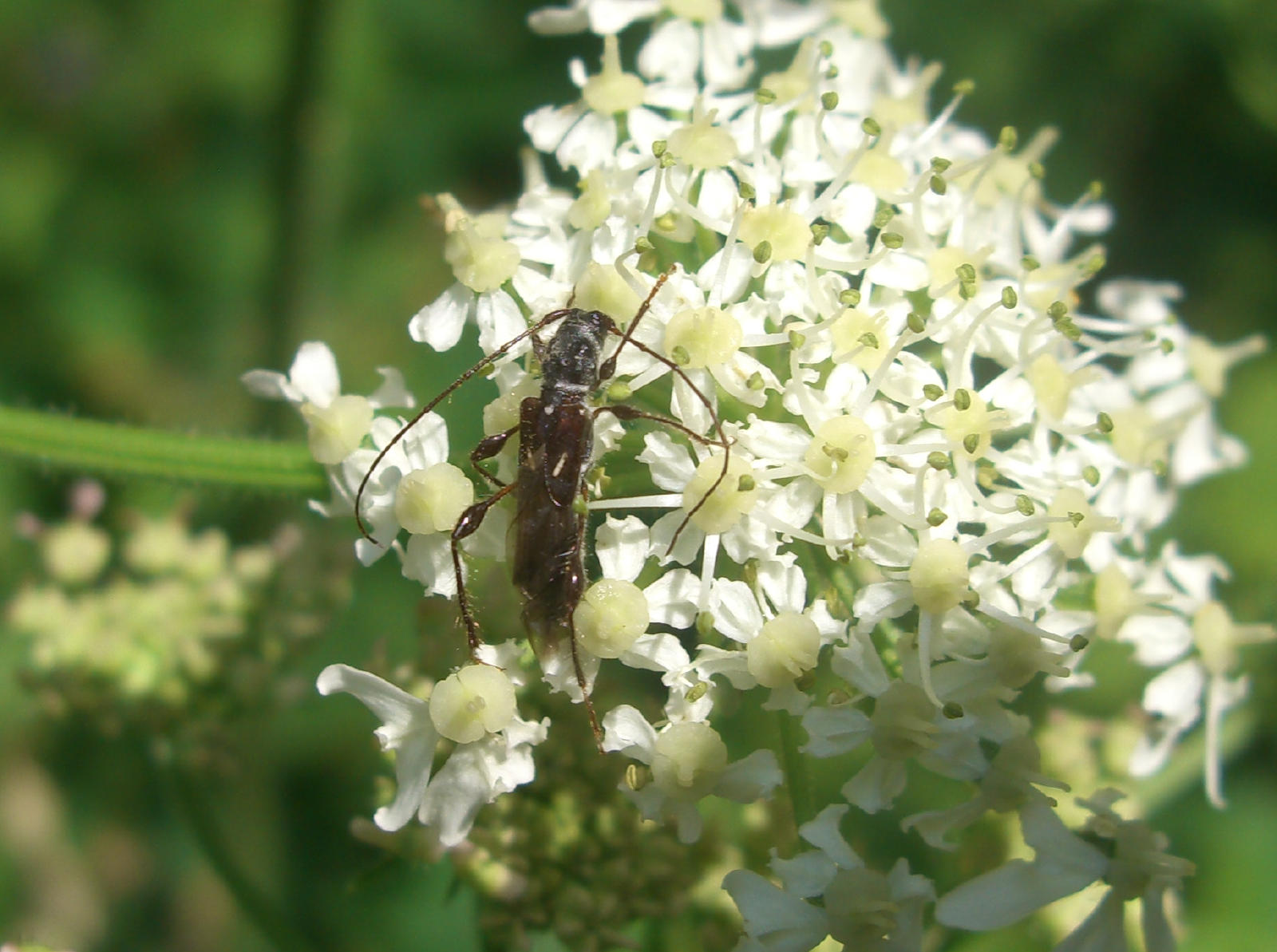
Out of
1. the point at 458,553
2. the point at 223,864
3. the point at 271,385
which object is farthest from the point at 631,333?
the point at 223,864

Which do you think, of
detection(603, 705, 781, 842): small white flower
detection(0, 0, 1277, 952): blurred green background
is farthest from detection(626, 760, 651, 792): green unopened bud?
detection(0, 0, 1277, 952): blurred green background

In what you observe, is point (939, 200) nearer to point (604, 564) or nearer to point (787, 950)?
point (604, 564)

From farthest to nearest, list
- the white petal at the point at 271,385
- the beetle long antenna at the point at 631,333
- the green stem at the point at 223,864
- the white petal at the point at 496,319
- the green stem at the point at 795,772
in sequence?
the green stem at the point at 223,864
the white petal at the point at 271,385
the white petal at the point at 496,319
the beetle long antenna at the point at 631,333
the green stem at the point at 795,772

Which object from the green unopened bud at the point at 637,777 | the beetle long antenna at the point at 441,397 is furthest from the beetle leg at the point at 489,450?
the green unopened bud at the point at 637,777

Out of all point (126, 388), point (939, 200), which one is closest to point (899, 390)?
point (939, 200)

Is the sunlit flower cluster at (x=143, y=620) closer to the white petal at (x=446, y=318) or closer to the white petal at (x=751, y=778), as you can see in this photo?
the white petal at (x=446, y=318)

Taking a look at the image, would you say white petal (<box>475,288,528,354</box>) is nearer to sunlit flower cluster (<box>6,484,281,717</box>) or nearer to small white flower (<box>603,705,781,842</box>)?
small white flower (<box>603,705,781,842</box>)
